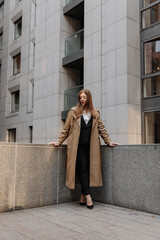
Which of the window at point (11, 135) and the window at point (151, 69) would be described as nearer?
the window at point (151, 69)

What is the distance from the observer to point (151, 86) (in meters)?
11.9

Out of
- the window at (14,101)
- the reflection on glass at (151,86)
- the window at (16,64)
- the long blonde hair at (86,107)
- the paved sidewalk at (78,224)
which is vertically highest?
the window at (16,64)

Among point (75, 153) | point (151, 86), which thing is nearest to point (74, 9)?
point (151, 86)

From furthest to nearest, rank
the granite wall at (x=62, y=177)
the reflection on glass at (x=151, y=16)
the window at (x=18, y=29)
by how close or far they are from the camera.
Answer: the window at (x=18, y=29) → the reflection on glass at (x=151, y=16) → the granite wall at (x=62, y=177)

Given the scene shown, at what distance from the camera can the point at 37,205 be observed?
16.5 ft

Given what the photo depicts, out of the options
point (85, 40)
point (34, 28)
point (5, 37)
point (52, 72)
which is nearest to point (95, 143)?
point (85, 40)

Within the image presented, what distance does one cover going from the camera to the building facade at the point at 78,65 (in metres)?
11.8

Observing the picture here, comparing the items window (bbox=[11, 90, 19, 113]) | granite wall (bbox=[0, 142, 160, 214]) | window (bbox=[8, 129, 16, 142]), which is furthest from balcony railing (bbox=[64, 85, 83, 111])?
granite wall (bbox=[0, 142, 160, 214])

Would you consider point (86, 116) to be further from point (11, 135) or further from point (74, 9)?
point (11, 135)

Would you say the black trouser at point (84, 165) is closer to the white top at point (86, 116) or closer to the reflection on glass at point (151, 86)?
the white top at point (86, 116)

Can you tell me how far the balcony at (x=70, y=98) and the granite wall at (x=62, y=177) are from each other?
968 cm

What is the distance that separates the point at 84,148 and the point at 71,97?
410 inches

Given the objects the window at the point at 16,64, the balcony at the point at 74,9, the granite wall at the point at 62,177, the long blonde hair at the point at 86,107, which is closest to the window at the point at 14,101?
the window at the point at 16,64

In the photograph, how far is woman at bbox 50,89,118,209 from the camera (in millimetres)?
4930
